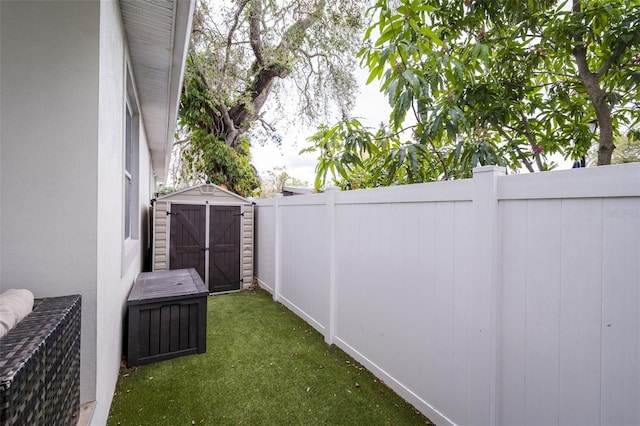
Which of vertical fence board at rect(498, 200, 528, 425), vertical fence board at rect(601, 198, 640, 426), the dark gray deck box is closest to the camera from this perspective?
vertical fence board at rect(601, 198, 640, 426)

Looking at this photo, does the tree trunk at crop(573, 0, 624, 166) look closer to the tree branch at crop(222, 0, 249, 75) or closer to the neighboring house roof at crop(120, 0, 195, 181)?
the neighboring house roof at crop(120, 0, 195, 181)

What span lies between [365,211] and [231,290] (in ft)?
12.7

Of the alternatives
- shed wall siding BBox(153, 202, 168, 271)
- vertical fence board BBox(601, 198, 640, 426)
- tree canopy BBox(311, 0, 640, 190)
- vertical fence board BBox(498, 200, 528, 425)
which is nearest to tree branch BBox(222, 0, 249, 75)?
shed wall siding BBox(153, 202, 168, 271)

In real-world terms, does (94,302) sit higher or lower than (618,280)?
lower

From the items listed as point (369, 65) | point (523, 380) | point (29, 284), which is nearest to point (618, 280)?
point (523, 380)

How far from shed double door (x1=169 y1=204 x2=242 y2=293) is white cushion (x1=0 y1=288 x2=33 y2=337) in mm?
4057

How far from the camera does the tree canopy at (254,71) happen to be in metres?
5.56

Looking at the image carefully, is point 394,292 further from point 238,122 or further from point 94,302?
point 238,122

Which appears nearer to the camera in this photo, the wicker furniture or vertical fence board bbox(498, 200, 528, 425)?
the wicker furniture

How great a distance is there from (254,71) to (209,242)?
487cm

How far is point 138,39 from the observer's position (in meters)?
2.50

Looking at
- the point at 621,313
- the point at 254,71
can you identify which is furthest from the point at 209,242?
the point at 621,313

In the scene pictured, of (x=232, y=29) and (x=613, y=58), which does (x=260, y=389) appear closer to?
(x=613, y=58)

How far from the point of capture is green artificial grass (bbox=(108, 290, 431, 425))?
7.12 feet
